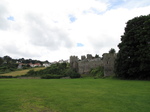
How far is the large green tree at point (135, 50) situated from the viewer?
24728 mm

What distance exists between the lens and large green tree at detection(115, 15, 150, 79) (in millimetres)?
24728

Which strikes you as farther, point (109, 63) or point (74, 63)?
point (74, 63)

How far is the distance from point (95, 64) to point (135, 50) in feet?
64.0

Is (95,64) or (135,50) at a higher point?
(135,50)

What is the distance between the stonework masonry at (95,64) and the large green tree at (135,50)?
19.4ft

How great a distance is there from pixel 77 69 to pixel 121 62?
1005 inches

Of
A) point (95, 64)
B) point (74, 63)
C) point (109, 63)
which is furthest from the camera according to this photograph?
point (74, 63)

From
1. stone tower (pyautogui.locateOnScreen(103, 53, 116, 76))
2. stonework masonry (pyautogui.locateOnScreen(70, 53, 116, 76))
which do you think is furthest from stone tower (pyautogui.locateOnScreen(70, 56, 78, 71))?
stone tower (pyautogui.locateOnScreen(103, 53, 116, 76))

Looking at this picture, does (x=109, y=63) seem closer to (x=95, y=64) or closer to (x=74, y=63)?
(x=95, y=64)

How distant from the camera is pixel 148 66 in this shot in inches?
945

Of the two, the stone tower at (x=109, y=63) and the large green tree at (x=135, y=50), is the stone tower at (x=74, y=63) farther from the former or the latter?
the large green tree at (x=135, y=50)

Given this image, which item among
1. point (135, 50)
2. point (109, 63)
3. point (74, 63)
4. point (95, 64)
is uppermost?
point (135, 50)

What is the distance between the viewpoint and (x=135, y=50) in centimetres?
2762

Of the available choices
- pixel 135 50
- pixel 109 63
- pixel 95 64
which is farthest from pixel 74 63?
pixel 135 50
